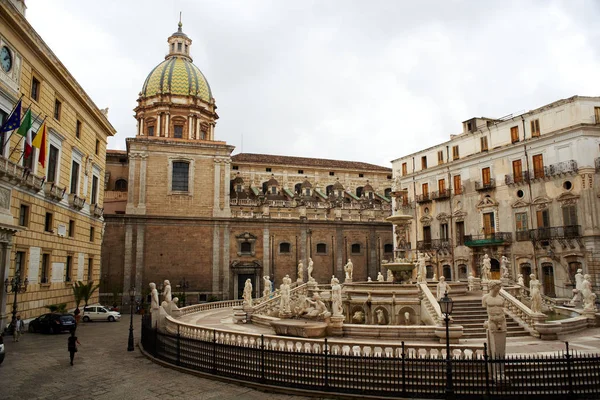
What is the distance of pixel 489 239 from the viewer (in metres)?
31.0

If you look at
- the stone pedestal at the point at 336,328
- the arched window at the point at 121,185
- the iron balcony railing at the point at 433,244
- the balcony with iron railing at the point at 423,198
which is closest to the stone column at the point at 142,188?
the arched window at the point at 121,185

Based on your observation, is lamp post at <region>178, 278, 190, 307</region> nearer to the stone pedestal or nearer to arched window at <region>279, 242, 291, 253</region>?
arched window at <region>279, 242, 291, 253</region>

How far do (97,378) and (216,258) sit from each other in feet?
90.1

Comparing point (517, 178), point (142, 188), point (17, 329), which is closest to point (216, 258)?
point (142, 188)

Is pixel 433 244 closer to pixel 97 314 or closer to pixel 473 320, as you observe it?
pixel 473 320

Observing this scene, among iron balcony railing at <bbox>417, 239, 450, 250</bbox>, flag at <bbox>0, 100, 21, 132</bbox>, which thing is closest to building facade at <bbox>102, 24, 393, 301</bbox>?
iron balcony railing at <bbox>417, 239, 450, 250</bbox>

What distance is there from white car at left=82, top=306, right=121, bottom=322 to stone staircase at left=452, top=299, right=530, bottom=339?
19785 millimetres

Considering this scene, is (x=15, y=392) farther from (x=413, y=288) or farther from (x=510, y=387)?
(x=413, y=288)

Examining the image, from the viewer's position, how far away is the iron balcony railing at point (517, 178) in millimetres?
29419

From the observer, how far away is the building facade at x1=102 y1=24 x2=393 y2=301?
37500mm

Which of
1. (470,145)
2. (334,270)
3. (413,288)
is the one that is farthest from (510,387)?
(334,270)

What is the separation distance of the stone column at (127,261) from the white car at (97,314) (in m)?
9.23

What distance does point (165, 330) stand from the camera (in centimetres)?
1564

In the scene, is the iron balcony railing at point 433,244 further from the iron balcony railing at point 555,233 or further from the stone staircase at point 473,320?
the stone staircase at point 473,320
